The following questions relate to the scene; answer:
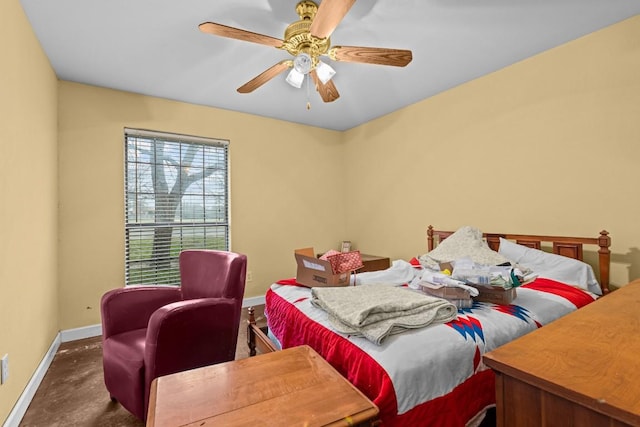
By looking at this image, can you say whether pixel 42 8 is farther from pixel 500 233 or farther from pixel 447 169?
pixel 500 233

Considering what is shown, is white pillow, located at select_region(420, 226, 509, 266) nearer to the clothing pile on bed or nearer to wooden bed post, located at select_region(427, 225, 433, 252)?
the clothing pile on bed

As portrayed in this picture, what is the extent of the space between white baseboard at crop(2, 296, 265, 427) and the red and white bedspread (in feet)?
5.62

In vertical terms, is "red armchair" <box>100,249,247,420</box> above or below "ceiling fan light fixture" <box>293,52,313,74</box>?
below

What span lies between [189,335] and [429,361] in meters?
1.33

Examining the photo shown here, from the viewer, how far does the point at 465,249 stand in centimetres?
268

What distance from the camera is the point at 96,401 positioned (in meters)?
2.00

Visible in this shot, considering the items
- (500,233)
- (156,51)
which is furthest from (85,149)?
(500,233)

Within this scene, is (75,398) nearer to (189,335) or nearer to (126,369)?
(126,369)

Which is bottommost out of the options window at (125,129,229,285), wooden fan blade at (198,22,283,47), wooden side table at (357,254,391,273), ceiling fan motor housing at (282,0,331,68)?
wooden side table at (357,254,391,273)

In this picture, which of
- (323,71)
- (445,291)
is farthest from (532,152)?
(323,71)

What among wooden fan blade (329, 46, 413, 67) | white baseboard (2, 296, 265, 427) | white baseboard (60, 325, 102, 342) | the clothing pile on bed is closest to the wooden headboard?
the clothing pile on bed

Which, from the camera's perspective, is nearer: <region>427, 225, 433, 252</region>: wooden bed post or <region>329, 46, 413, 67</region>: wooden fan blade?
<region>329, 46, 413, 67</region>: wooden fan blade

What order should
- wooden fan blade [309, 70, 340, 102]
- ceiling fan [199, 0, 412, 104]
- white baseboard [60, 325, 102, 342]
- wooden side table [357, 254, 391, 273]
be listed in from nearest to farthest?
ceiling fan [199, 0, 412, 104], wooden fan blade [309, 70, 340, 102], white baseboard [60, 325, 102, 342], wooden side table [357, 254, 391, 273]

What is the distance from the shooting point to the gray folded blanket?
1.32 m
